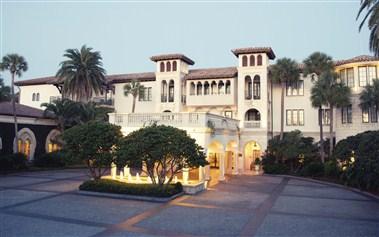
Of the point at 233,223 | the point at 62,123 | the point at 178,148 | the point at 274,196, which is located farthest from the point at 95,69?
the point at 233,223

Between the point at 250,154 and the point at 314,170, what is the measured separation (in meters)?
8.54

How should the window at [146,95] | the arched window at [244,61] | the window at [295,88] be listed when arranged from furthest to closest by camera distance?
the window at [146,95], the window at [295,88], the arched window at [244,61]

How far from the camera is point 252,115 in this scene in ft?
117

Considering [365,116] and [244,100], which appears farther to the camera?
[244,100]

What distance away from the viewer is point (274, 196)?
1909cm

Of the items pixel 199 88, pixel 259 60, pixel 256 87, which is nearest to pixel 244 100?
pixel 256 87

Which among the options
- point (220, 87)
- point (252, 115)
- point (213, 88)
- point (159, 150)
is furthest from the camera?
point (220, 87)

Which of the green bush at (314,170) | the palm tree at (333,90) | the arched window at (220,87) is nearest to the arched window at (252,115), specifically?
the arched window at (220,87)

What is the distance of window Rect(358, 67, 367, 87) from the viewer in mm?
30942

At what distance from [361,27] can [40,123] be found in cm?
3282

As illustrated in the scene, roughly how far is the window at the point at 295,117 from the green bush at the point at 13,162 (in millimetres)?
28139

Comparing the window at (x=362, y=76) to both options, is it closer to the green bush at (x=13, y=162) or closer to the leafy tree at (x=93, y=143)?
the leafy tree at (x=93, y=143)

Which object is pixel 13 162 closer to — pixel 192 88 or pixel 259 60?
pixel 192 88

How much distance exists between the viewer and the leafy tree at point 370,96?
28172 millimetres
